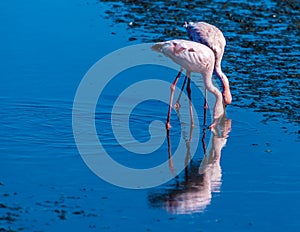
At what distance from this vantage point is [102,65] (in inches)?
481

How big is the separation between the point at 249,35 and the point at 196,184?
638 centimetres

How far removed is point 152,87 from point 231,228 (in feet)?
14.6

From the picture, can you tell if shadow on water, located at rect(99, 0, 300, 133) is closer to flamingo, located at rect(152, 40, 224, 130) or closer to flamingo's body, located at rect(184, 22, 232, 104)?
flamingo's body, located at rect(184, 22, 232, 104)

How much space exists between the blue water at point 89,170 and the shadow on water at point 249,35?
9.4 inches

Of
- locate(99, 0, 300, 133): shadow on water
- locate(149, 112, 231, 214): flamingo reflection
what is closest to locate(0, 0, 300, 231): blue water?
Answer: locate(149, 112, 231, 214): flamingo reflection

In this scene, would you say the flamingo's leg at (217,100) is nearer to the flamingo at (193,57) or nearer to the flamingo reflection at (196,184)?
the flamingo at (193,57)

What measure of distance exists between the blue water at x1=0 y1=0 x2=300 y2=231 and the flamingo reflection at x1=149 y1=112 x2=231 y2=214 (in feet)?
0.13

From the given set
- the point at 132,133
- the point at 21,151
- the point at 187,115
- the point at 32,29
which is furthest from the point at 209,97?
the point at 32,29

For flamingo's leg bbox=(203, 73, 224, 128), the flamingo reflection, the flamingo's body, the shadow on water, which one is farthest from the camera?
the shadow on water

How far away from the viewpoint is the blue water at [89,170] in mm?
7258

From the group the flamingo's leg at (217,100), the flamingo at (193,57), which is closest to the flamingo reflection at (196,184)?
the flamingo's leg at (217,100)

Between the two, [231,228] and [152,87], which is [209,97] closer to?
[152,87]

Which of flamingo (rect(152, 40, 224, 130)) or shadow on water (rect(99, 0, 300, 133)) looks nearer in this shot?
flamingo (rect(152, 40, 224, 130))

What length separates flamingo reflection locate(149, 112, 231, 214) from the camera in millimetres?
7594
